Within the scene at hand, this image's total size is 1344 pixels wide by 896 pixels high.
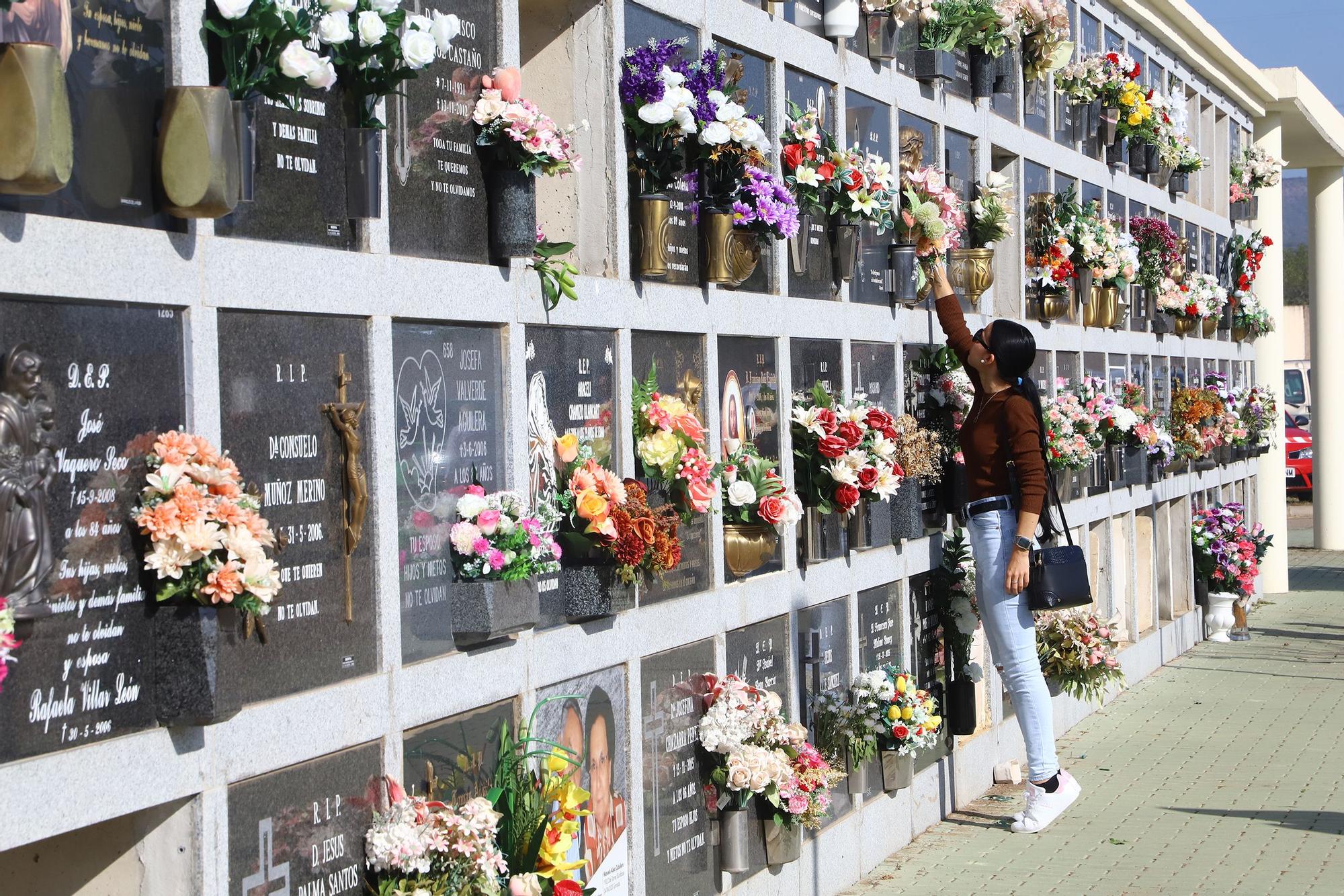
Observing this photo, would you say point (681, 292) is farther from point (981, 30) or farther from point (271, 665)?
point (981, 30)

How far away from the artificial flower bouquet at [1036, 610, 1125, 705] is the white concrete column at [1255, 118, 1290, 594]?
764 centimetres

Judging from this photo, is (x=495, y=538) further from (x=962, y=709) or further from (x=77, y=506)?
(x=962, y=709)

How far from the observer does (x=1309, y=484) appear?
26359 mm

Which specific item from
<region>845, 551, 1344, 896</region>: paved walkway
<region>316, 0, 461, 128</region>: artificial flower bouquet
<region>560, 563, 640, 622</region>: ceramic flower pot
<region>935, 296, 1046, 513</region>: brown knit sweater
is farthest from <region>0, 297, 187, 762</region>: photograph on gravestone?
<region>935, 296, 1046, 513</region>: brown knit sweater

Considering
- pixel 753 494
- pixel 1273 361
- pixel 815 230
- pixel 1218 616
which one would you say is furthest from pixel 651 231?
pixel 1273 361

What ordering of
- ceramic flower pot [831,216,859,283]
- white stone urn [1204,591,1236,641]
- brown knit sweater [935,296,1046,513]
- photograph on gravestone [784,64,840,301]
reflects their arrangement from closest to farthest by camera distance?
photograph on gravestone [784,64,840,301]
brown knit sweater [935,296,1046,513]
ceramic flower pot [831,216,859,283]
white stone urn [1204,591,1236,641]

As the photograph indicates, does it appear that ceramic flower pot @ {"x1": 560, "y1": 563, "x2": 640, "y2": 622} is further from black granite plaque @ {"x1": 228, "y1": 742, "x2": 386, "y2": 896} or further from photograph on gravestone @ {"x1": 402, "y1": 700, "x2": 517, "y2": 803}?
black granite plaque @ {"x1": 228, "y1": 742, "x2": 386, "y2": 896}

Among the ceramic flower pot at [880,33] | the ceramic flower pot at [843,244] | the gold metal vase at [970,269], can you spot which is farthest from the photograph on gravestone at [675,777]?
the gold metal vase at [970,269]

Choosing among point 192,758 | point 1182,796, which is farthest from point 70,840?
point 1182,796

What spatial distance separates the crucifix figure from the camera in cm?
360

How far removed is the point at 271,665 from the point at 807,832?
301 cm

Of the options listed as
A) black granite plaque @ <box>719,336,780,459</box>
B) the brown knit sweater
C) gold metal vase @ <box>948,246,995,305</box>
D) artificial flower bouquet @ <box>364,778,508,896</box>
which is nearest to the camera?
artificial flower bouquet @ <box>364,778,508,896</box>

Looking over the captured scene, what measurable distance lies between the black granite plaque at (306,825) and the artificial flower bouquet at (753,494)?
6.48 feet

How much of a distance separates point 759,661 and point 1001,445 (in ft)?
4.72
